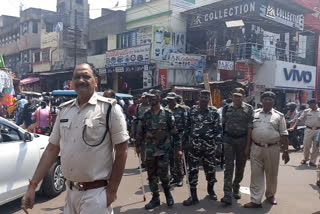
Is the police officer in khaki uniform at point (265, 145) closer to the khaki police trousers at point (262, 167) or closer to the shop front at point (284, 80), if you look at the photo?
the khaki police trousers at point (262, 167)

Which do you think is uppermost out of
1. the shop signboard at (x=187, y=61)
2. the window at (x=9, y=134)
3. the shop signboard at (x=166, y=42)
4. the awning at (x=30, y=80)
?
the shop signboard at (x=166, y=42)

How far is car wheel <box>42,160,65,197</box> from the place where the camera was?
5000 millimetres

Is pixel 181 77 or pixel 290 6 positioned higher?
pixel 290 6

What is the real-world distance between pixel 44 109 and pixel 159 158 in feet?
19.6

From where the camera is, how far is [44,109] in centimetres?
935

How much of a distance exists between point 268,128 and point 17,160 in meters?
3.78

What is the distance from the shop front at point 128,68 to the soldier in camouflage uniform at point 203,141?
13147mm

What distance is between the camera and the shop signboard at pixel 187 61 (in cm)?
1686

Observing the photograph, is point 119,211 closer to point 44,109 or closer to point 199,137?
point 199,137

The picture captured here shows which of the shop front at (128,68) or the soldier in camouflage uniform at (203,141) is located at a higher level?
the shop front at (128,68)

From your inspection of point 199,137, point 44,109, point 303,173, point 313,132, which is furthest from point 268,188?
point 44,109

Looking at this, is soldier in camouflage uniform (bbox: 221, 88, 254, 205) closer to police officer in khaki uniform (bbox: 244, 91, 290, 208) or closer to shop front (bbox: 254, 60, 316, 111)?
police officer in khaki uniform (bbox: 244, 91, 290, 208)

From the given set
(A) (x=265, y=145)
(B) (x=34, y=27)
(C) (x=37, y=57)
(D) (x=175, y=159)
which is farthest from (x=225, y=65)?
(B) (x=34, y=27)

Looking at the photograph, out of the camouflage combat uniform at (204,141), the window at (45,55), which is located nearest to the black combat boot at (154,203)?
the camouflage combat uniform at (204,141)
